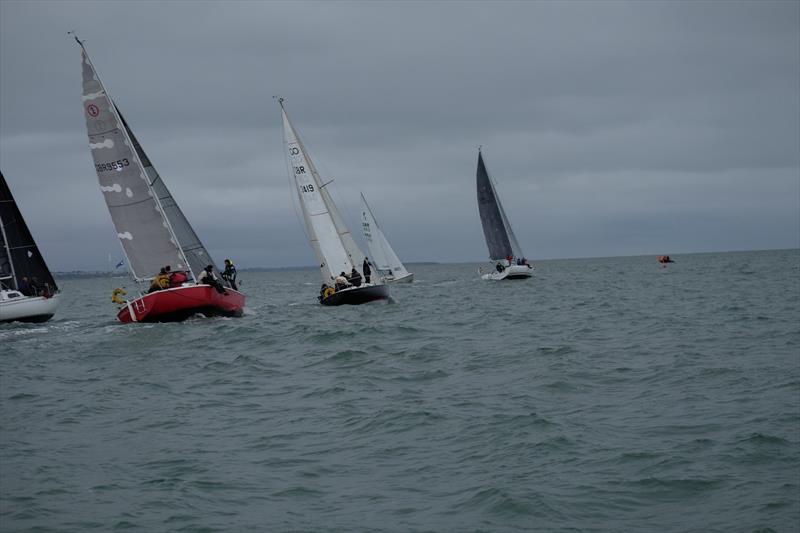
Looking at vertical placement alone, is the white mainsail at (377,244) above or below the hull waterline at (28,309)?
above

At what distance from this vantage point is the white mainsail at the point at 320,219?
37.2 meters

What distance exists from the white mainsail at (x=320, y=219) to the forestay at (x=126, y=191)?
869 cm

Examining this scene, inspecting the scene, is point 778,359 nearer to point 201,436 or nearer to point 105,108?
point 201,436

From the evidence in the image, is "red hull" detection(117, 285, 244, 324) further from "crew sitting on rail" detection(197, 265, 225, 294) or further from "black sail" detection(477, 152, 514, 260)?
"black sail" detection(477, 152, 514, 260)

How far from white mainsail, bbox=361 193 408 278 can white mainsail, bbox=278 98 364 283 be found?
23839mm

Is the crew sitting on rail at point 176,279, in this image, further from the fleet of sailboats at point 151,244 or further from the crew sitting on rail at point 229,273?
the crew sitting on rail at point 229,273

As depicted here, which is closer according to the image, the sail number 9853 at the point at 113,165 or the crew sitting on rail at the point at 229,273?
the sail number 9853 at the point at 113,165

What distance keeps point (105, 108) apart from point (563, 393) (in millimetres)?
21297

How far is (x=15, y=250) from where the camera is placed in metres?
34.0

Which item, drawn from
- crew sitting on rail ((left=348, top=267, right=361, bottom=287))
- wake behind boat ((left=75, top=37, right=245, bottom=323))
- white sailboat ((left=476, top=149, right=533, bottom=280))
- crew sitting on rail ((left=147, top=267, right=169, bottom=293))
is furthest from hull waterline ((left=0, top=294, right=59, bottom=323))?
white sailboat ((left=476, top=149, right=533, bottom=280))

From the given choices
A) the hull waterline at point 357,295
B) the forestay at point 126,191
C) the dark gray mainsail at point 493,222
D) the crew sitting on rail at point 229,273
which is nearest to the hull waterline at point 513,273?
the dark gray mainsail at point 493,222

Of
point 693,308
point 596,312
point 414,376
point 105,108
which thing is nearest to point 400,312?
point 596,312

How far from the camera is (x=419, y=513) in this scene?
8320mm

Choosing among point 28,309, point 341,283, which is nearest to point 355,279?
point 341,283
